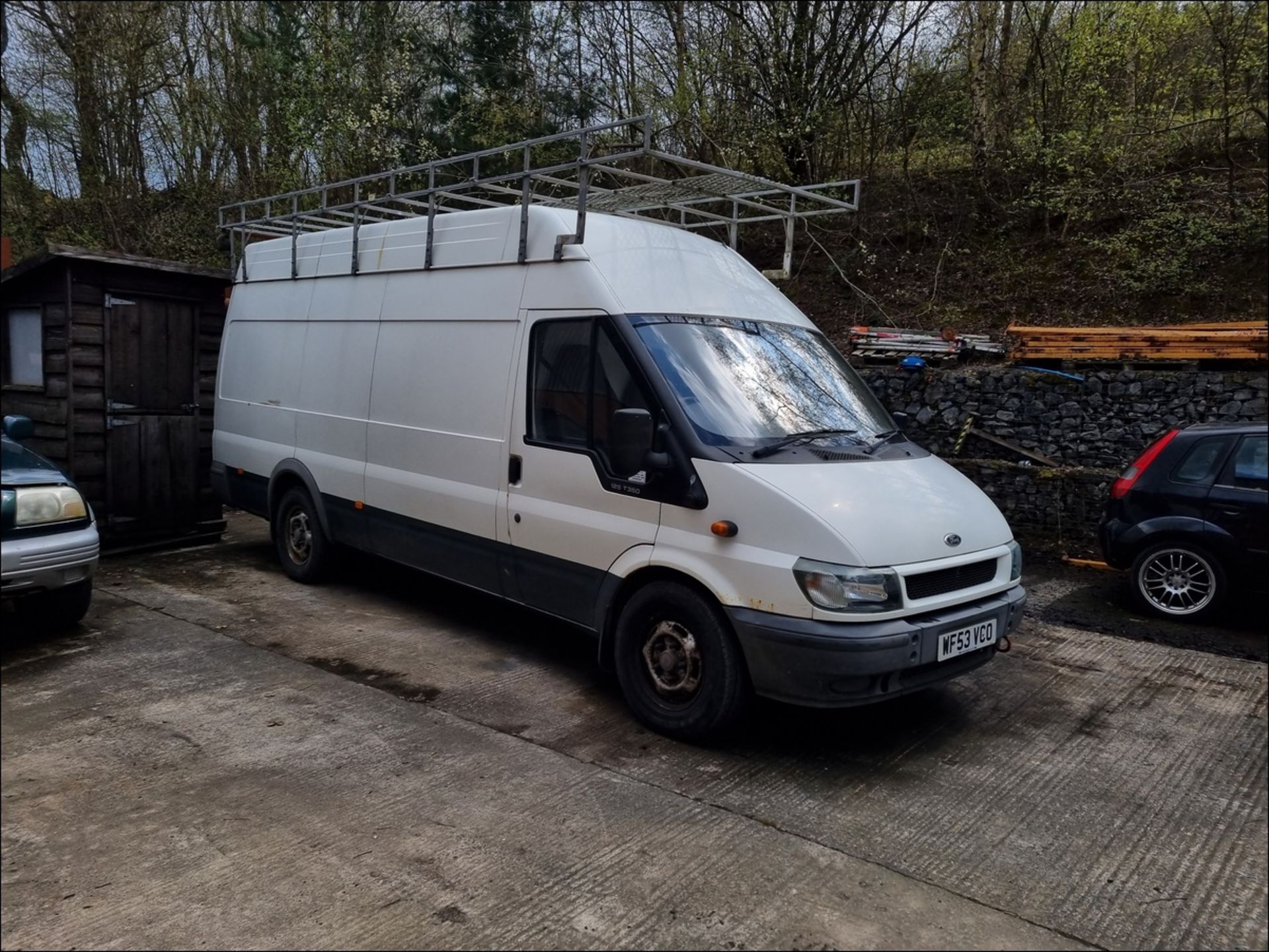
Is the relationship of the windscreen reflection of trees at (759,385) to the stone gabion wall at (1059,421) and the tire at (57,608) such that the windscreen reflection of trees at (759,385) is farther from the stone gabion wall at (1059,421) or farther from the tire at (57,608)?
the stone gabion wall at (1059,421)

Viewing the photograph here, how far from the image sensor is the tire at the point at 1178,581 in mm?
6602

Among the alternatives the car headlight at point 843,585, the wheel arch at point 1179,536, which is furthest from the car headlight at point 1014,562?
the wheel arch at point 1179,536

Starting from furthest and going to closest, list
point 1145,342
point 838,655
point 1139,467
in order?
point 1145,342, point 1139,467, point 838,655

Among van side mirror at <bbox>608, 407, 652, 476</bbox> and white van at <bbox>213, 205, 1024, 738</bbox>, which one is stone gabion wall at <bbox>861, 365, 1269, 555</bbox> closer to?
white van at <bbox>213, 205, 1024, 738</bbox>

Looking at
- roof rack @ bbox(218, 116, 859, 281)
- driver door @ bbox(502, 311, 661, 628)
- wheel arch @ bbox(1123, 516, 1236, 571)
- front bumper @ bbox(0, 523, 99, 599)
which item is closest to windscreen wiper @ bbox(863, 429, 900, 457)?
driver door @ bbox(502, 311, 661, 628)

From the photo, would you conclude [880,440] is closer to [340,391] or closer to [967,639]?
[967,639]

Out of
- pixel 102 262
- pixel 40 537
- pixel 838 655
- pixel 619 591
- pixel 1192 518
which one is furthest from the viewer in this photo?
pixel 102 262

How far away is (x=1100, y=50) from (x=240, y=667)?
14069mm

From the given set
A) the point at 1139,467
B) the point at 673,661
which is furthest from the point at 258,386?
the point at 1139,467

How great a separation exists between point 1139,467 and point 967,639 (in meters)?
3.71

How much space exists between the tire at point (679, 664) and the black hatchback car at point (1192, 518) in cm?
433

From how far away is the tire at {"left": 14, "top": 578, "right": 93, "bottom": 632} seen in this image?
18.4 feet

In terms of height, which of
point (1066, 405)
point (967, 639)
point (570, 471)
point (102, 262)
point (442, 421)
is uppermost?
point (102, 262)

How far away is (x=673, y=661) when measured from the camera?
444 cm
